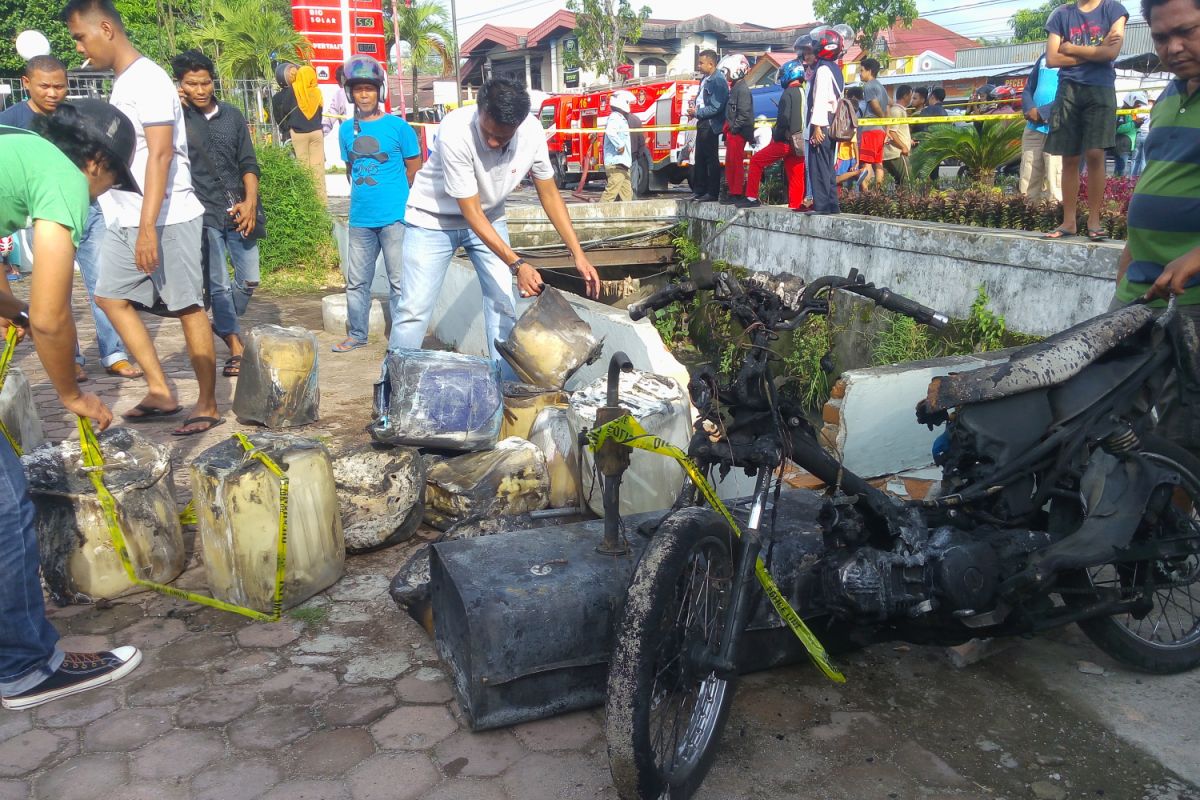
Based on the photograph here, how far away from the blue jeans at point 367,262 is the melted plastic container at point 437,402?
7.61 ft

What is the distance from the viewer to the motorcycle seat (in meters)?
2.80

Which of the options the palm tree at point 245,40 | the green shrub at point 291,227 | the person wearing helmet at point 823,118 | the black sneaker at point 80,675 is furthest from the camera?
the palm tree at point 245,40

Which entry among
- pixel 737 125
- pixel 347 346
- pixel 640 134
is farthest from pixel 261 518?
pixel 640 134

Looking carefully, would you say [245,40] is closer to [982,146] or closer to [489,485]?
[982,146]

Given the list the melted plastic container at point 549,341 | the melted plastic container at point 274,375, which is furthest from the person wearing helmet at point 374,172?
the melted plastic container at point 549,341

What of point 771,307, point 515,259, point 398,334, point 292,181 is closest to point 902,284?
point 515,259

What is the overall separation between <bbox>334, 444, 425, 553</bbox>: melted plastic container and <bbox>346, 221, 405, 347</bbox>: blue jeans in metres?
2.71

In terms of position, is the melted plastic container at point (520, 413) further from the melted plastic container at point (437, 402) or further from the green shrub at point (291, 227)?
the green shrub at point (291, 227)

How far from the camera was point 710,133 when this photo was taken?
9055 mm

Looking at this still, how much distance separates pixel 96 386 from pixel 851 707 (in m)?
5.36

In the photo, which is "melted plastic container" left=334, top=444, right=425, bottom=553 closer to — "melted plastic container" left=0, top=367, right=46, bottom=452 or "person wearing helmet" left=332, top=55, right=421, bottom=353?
"melted plastic container" left=0, top=367, right=46, bottom=452

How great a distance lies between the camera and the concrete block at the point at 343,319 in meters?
7.54

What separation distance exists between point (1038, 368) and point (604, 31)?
3778 cm

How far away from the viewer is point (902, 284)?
252 inches
